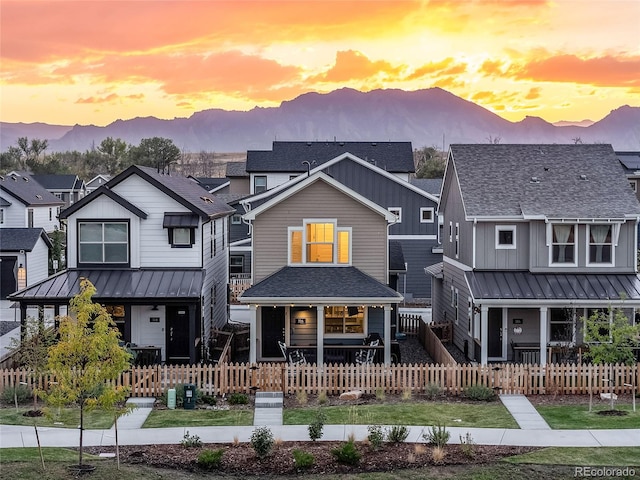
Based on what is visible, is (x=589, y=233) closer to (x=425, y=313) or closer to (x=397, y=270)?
(x=397, y=270)

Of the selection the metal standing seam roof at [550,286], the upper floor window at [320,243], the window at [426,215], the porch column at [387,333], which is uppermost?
the window at [426,215]

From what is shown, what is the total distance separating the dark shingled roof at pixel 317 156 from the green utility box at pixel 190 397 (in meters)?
37.8

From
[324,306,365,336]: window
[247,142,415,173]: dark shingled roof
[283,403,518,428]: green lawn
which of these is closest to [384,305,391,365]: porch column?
[324,306,365,336]: window

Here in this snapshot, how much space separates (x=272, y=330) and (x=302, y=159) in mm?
34051

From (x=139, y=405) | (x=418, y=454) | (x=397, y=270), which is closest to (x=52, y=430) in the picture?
(x=139, y=405)

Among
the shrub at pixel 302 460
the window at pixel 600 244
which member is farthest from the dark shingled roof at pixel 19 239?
the shrub at pixel 302 460

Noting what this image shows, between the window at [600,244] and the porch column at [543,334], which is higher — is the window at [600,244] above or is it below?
above

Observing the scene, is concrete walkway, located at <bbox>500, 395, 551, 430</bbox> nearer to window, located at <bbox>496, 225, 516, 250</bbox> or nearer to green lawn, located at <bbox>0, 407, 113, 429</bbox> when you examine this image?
window, located at <bbox>496, 225, 516, 250</bbox>

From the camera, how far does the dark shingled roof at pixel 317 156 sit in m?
60.1

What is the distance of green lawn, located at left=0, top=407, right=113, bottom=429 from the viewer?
20.0 meters

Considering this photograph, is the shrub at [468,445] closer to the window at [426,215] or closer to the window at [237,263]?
the window at [426,215]

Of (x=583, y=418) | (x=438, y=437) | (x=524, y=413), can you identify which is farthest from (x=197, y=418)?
(x=583, y=418)

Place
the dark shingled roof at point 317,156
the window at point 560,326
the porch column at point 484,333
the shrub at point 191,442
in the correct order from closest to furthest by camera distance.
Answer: the shrub at point 191,442, the porch column at point 484,333, the window at point 560,326, the dark shingled roof at point 317,156

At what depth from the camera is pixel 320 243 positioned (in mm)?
29141
